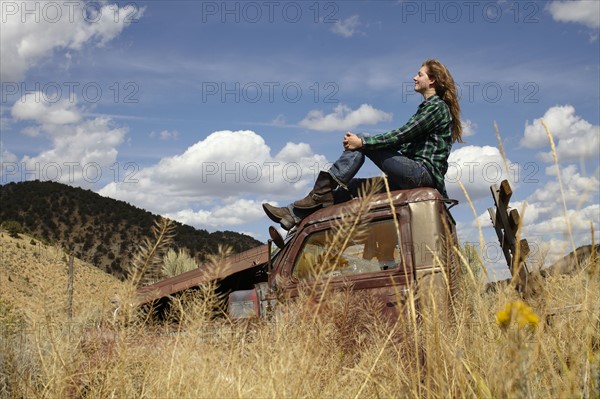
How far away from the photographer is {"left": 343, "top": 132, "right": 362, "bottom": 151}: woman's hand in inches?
180

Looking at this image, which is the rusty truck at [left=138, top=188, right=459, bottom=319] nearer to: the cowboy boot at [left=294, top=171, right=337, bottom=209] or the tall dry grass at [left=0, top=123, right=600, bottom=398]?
the cowboy boot at [left=294, top=171, right=337, bottom=209]

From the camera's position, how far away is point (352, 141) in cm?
458

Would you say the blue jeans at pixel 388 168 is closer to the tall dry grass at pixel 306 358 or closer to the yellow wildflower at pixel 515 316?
the tall dry grass at pixel 306 358

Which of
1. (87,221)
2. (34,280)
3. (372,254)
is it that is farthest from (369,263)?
(87,221)

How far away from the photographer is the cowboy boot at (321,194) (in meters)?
4.75

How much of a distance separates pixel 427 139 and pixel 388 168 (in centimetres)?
47

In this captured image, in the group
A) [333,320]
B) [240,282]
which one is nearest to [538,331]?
[333,320]

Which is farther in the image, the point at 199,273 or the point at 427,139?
the point at 199,273

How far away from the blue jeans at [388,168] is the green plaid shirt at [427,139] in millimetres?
96

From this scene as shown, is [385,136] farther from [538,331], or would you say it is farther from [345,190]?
[538,331]

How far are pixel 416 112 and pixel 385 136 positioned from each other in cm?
42

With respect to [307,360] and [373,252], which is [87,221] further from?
[307,360]

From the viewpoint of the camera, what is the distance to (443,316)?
3803mm

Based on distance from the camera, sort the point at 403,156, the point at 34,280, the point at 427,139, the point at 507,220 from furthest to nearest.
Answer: the point at 34,280 → the point at 427,139 → the point at 403,156 → the point at 507,220
